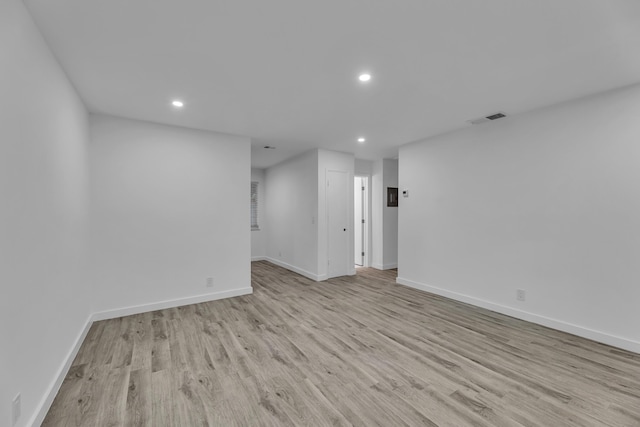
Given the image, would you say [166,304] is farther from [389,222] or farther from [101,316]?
[389,222]

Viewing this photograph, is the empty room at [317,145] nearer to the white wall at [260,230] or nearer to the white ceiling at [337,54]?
the white ceiling at [337,54]

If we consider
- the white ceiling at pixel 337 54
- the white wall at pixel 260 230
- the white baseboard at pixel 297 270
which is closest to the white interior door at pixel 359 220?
the white baseboard at pixel 297 270

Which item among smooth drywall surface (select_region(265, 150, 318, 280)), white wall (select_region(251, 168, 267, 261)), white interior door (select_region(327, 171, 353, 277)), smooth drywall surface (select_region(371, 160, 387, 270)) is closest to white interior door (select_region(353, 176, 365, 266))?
smooth drywall surface (select_region(371, 160, 387, 270))

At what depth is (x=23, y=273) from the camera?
1601 millimetres

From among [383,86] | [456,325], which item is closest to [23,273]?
[383,86]

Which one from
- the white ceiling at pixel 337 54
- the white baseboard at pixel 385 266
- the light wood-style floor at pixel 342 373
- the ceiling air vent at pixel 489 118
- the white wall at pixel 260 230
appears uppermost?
the white ceiling at pixel 337 54

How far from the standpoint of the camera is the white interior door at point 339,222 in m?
5.43

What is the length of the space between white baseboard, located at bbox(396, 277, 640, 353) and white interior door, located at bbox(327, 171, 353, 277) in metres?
1.75

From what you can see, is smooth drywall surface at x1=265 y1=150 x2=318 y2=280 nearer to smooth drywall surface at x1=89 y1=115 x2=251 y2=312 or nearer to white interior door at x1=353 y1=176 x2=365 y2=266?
smooth drywall surface at x1=89 y1=115 x2=251 y2=312

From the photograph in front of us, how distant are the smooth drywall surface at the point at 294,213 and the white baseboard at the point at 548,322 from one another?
238cm

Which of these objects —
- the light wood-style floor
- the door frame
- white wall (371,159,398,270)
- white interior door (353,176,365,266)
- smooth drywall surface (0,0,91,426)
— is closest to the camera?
smooth drywall surface (0,0,91,426)

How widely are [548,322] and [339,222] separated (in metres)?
3.49

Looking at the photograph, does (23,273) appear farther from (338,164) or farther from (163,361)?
(338,164)

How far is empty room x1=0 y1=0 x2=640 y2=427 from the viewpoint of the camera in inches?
67.9
